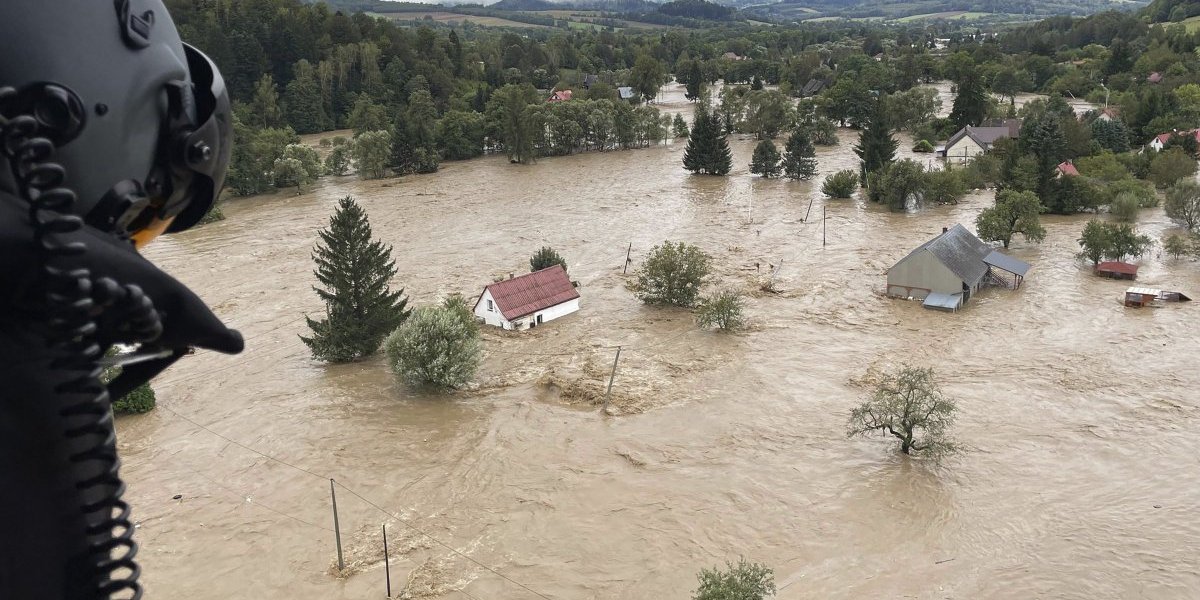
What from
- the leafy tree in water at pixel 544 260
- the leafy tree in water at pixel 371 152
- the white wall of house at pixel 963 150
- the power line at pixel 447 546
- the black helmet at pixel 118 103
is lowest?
the white wall of house at pixel 963 150

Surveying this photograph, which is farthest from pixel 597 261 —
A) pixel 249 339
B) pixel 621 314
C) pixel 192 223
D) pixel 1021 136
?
pixel 192 223

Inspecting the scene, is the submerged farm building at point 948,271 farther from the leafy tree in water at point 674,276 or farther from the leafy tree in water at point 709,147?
the leafy tree in water at point 709,147

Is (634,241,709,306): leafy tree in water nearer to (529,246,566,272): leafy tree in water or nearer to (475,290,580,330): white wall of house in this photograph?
(475,290,580,330): white wall of house

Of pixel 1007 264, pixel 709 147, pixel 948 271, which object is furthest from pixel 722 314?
pixel 709 147

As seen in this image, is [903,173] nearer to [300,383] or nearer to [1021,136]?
[1021,136]

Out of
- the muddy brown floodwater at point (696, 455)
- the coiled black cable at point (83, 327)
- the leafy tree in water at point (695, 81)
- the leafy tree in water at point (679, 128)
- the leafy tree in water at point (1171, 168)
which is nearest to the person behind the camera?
the coiled black cable at point (83, 327)

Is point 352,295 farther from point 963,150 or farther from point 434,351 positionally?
point 963,150

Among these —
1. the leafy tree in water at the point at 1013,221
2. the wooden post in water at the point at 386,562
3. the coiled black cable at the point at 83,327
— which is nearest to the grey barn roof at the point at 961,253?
the leafy tree in water at the point at 1013,221
